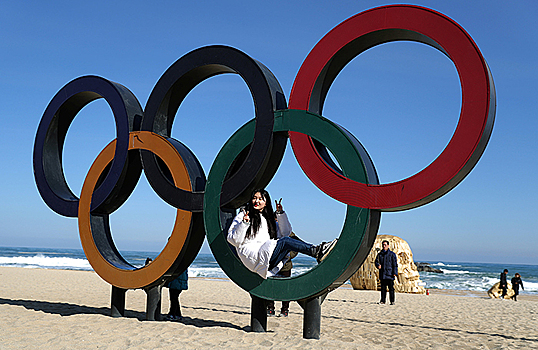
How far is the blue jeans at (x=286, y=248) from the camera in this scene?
5965mm

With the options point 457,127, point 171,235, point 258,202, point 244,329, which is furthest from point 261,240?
point 457,127

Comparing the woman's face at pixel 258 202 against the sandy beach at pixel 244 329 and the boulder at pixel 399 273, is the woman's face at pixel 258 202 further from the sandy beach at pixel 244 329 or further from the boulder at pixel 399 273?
the boulder at pixel 399 273

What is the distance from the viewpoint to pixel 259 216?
6.25 m

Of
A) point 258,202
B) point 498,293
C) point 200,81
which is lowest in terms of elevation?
point 498,293

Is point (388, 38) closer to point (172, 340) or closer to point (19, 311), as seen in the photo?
point (172, 340)

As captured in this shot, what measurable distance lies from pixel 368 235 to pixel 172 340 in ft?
8.82

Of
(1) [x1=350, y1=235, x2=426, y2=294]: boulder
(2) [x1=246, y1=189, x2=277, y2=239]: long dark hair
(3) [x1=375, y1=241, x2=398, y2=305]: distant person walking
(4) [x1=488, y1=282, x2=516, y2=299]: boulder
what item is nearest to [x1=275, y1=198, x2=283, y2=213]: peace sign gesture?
(2) [x1=246, y1=189, x2=277, y2=239]: long dark hair

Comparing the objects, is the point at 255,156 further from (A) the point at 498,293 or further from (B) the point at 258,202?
(A) the point at 498,293

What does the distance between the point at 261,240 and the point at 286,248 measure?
356mm

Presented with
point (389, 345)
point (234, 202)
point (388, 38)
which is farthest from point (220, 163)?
point (389, 345)

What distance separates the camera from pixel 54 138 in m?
8.70

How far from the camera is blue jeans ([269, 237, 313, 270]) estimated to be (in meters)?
5.96

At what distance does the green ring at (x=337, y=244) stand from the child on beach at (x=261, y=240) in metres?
0.20

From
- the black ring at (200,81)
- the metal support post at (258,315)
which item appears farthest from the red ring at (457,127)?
the metal support post at (258,315)
